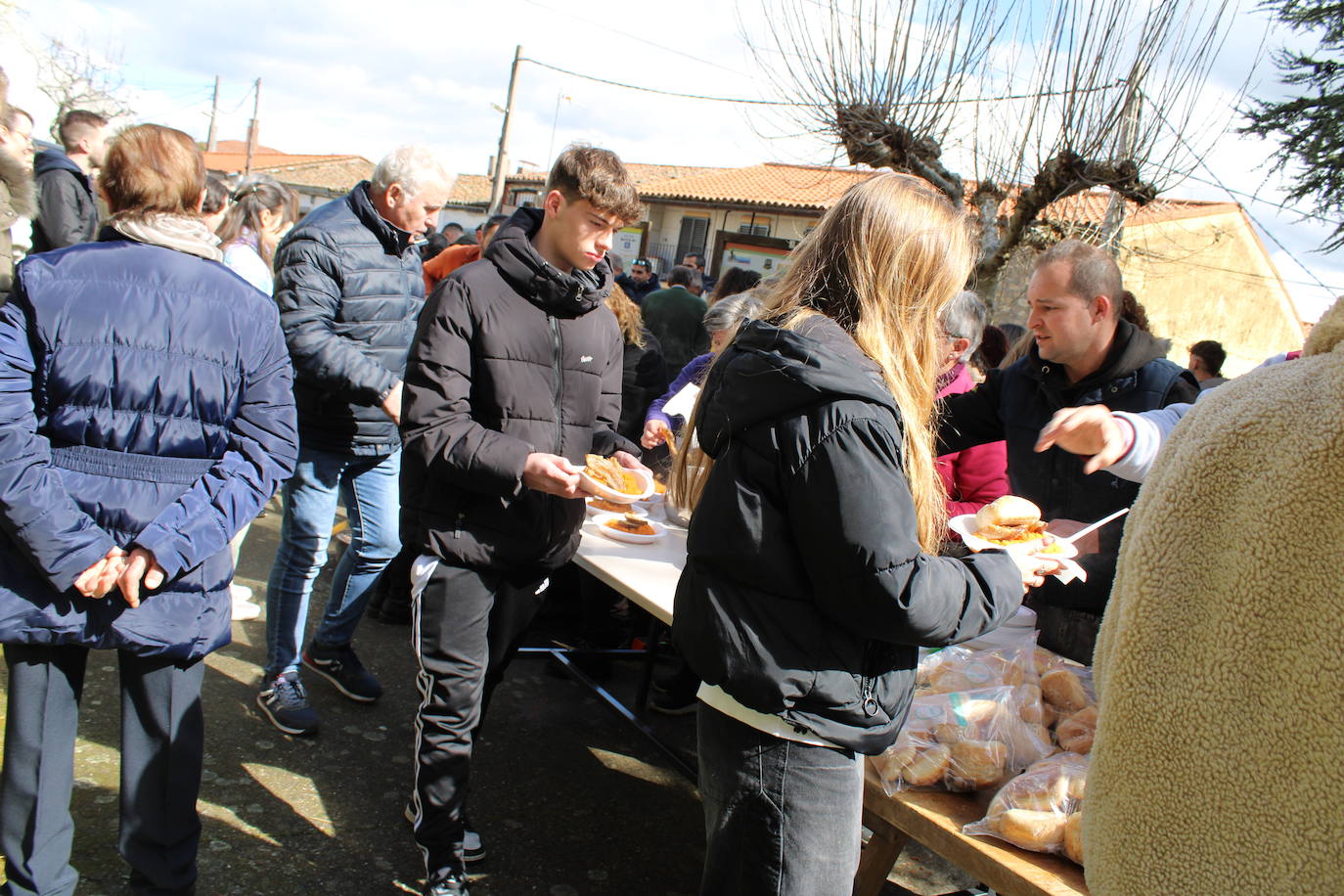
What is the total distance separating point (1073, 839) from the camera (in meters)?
1.67

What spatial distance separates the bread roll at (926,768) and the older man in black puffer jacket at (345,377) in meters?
2.06

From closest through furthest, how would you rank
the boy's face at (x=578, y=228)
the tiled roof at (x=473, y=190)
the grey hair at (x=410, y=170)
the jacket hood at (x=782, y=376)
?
the jacket hood at (x=782, y=376) → the boy's face at (x=578, y=228) → the grey hair at (x=410, y=170) → the tiled roof at (x=473, y=190)

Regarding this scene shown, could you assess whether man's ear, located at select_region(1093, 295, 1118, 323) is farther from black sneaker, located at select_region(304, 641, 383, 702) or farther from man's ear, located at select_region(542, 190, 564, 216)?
black sneaker, located at select_region(304, 641, 383, 702)

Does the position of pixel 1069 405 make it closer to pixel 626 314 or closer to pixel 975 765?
pixel 975 765

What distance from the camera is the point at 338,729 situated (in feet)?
10.8

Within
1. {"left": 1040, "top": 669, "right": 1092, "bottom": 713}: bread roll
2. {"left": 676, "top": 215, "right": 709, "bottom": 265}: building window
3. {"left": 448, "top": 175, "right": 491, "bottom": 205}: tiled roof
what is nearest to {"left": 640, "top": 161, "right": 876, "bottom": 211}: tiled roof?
{"left": 676, "top": 215, "right": 709, "bottom": 265}: building window

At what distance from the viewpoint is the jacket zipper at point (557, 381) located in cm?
244

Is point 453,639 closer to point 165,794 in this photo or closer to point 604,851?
point 165,794

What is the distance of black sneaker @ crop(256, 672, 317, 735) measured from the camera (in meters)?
3.19

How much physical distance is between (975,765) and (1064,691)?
0.45 meters

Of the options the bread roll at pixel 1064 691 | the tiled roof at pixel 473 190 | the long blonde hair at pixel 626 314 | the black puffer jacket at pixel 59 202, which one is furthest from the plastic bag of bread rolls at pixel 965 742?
the tiled roof at pixel 473 190

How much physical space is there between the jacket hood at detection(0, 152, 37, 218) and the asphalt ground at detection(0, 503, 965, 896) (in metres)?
1.70

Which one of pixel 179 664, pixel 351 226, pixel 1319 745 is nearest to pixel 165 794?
pixel 179 664

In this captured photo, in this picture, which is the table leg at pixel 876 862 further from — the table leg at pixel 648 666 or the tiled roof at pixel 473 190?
the tiled roof at pixel 473 190
